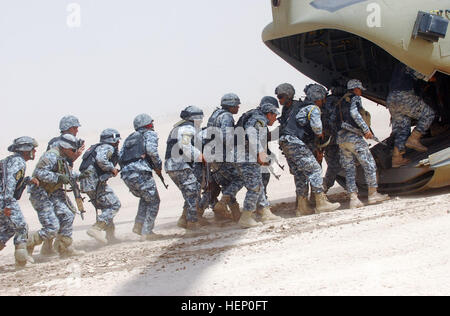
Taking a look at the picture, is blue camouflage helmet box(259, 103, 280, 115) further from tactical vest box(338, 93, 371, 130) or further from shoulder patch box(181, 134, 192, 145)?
shoulder patch box(181, 134, 192, 145)

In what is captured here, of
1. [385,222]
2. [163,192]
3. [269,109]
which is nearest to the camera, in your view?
[385,222]

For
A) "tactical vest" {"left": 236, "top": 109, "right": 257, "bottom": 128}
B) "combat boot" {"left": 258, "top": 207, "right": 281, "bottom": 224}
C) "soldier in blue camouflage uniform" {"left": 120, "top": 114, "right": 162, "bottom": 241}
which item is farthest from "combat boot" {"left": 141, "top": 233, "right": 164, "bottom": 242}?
"tactical vest" {"left": 236, "top": 109, "right": 257, "bottom": 128}

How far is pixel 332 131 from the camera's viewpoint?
8.27m

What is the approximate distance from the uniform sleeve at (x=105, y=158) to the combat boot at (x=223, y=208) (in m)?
1.69

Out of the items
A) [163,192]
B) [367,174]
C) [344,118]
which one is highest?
[344,118]

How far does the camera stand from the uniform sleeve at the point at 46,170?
7035 millimetres

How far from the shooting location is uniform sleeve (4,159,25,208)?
6812 millimetres

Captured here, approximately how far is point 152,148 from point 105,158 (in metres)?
0.67

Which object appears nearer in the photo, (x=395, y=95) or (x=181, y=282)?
(x=181, y=282)

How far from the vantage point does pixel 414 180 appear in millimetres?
7883

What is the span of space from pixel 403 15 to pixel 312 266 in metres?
3.79

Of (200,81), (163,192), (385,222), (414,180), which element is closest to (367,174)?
(414,180)

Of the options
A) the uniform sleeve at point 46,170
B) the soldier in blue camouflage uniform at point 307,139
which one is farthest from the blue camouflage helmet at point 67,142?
the soldier in blue camouflage uniform at point 307,139

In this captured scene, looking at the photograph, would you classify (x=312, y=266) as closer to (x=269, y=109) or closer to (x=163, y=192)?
(x=269, y=109)
